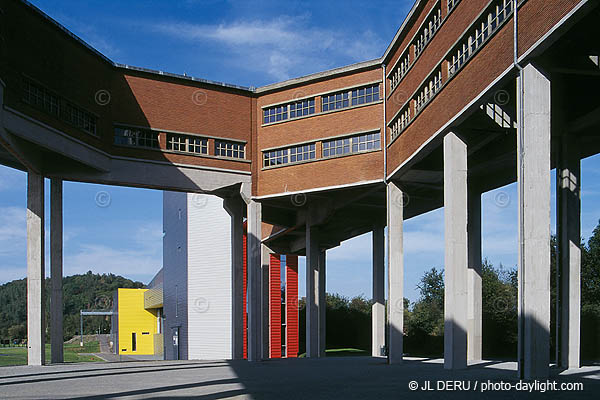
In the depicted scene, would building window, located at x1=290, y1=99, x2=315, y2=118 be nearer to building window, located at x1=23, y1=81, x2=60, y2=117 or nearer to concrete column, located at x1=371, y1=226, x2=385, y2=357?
concrete column, located at x1=371, y1=226, x2=385, y2=357

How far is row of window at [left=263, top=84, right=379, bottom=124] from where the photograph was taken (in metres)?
32.9

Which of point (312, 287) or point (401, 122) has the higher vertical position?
point (401, 122)

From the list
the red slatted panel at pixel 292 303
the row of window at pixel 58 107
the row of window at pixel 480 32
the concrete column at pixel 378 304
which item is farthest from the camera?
the red slatted panel at pixel 292 303

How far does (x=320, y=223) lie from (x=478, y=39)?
68.7ft

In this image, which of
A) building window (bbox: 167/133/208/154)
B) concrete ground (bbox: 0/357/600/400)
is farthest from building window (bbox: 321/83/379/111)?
concrete ground (bbox: 0/357/600/400)

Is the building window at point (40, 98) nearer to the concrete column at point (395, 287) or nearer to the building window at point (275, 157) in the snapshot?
the building window at point (275, 157)

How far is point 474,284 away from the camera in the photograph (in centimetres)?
3180

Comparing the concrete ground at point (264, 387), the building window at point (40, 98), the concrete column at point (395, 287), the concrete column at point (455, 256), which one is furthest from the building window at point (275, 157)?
the concrete ground at point (264, 387)

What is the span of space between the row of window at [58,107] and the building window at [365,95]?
42.7 ft

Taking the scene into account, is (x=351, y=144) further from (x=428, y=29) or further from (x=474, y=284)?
(x=474, y=284)

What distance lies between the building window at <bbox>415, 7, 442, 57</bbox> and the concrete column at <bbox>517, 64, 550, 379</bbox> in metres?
8.36

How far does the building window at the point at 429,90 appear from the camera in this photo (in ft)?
82.7

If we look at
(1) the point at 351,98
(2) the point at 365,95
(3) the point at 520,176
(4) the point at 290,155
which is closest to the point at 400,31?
(2) the point at 365,95

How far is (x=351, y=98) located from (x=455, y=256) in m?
13.3
